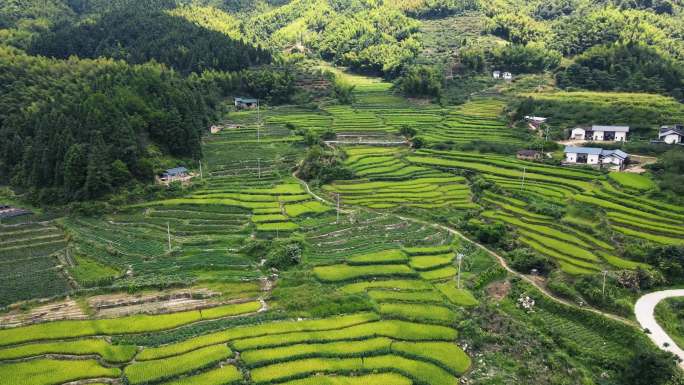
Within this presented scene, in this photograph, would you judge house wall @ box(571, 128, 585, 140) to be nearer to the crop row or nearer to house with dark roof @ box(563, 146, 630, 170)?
house with dark roof @ box(563, 146, 630, 170)

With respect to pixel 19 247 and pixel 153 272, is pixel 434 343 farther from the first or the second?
pixel 19 247

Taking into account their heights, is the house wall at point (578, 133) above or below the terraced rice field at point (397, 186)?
above

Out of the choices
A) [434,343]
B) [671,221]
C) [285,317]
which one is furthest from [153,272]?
[671,221]

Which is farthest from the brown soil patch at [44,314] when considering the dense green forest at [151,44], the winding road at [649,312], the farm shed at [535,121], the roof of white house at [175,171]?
the dense green forest at [151,44]

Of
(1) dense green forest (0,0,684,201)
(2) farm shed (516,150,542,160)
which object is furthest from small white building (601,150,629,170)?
(1) dense green forest (0,0,684,201)

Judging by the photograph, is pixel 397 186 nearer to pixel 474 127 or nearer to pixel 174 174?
pixel 174 174

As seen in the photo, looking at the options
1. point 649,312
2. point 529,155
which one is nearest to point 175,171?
point 529,155

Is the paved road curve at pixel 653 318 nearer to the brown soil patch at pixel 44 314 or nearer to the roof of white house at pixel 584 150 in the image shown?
the roof of white house at pixel 584 150
